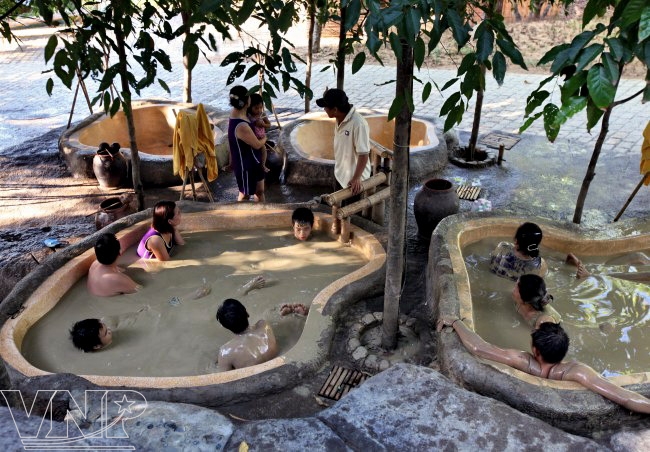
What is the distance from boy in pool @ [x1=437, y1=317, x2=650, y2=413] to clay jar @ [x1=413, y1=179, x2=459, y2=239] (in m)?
2.36

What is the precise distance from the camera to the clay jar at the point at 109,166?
777cm

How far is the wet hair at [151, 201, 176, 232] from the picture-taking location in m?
5.72

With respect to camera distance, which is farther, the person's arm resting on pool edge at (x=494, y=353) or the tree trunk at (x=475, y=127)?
the tree trunk at (x=475, y=127)

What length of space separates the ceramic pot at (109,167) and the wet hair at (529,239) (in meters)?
5.69

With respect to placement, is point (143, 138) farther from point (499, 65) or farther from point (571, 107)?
point (571, 107)

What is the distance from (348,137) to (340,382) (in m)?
2.70

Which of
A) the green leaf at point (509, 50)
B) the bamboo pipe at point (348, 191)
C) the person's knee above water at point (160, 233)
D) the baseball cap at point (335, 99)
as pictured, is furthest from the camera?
the person's knee above water at point (160, 233)

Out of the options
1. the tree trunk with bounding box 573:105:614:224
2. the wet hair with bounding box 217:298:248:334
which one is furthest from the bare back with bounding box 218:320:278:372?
the tree trunk with bounding box 573:105:614:224

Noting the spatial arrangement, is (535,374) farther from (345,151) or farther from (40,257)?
(40,257)

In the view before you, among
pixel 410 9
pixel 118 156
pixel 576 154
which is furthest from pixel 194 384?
pixel 576 154

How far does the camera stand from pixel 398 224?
3.95m

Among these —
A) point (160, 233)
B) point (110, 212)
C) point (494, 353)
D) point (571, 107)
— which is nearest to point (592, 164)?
point (494, 353)

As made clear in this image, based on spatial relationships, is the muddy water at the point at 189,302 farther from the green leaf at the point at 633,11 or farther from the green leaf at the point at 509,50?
the green leaf at the point at 633,11

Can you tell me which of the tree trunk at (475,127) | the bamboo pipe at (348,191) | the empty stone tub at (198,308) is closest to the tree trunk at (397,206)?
the empty stone tub at (198,308)
